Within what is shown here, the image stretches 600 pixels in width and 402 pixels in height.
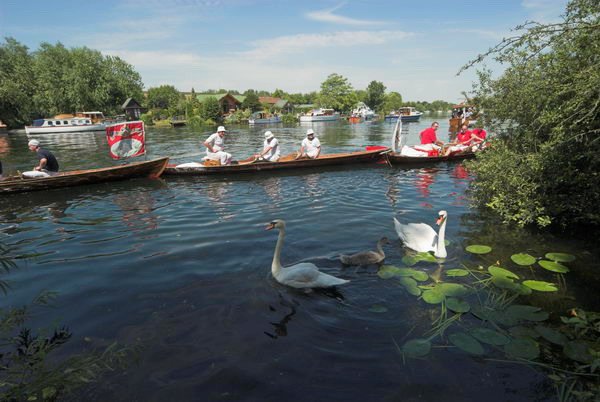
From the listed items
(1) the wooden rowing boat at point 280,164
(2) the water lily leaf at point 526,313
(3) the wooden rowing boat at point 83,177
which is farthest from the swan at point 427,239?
(3) the wooden rowing boat at point 83,177

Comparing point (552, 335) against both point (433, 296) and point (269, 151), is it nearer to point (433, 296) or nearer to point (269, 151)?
point (433, 296)

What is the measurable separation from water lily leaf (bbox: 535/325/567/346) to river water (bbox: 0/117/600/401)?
0.74 m

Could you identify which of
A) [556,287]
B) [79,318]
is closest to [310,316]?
[79,318]

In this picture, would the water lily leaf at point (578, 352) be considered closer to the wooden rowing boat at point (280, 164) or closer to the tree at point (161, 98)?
the wooden rowing boat at point (280, 164)

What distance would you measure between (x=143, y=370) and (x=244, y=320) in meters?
1.42

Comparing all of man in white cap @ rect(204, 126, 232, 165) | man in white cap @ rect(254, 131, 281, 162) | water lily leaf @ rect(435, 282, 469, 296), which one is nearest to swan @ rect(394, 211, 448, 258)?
water lily leaf @ rect(435, 282, 469, 296)

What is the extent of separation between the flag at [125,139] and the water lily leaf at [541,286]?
590 inches

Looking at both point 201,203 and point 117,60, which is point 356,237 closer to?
point 201,203

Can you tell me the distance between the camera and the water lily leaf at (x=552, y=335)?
4.11m

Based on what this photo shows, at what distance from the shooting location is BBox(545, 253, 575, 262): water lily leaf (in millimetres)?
6254

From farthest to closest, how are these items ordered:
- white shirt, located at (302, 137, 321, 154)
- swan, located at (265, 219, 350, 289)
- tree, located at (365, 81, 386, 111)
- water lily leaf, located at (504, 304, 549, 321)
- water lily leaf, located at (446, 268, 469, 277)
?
tree, located at (365, 81, 386, 111) → white shirt, located at (302, 137, 321, 154) → water lily leaf, located at (446, 268, 469, 277) → swan, located at (265, 219, 350, 289) → water lily leaf, located at (504, 304, 549, 321)

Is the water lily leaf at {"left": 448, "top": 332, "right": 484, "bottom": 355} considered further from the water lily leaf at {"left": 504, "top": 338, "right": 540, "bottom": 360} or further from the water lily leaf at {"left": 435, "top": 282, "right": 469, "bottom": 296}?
the water lily leaf at {"left": 435, "top": 282, "right": 469, "bottom": 296}

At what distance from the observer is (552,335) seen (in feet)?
13.8

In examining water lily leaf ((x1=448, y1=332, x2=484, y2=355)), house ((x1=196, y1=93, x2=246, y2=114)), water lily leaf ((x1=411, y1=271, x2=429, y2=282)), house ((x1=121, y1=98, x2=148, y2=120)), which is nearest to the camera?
water lily leaf ((x1=448, y1=332, x2=484, y2=355))
